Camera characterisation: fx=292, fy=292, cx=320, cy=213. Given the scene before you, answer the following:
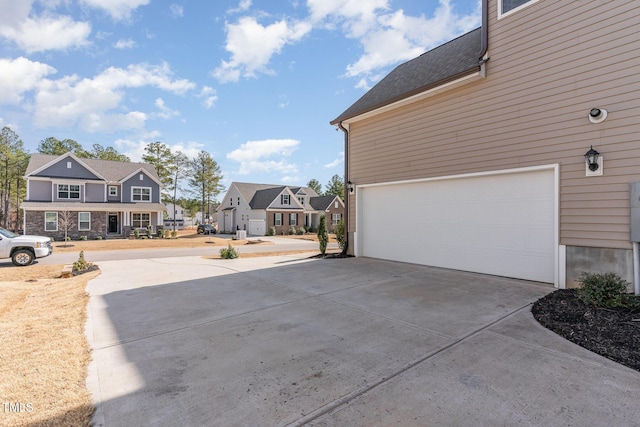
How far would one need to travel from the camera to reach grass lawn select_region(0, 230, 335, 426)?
2.17 meters

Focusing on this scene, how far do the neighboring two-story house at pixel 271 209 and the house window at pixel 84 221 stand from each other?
13.8m

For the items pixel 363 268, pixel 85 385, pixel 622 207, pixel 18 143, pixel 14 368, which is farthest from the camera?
pixel 18 143

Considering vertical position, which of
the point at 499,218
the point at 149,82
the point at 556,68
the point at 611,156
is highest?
the point at 149,82

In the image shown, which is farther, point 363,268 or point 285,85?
point 285,85

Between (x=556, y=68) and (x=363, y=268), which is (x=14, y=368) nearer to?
(x=363, y=268)

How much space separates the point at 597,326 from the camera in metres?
3.61

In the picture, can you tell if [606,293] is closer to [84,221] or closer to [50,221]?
[84,221]

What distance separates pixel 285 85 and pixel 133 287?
33.5ft

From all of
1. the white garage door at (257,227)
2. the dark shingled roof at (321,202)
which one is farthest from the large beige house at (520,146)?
the dark shingled roof at (321,202)

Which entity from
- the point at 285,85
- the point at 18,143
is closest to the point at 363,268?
the point at 285,85

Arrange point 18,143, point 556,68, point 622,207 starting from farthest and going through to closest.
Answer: point 18,143
point 556,68
point 622,207

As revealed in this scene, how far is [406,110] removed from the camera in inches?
339

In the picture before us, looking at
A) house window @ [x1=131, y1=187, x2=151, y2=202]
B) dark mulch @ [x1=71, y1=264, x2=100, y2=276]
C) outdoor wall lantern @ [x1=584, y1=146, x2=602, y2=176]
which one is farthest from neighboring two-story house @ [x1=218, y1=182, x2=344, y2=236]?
outdoor wall lantern @ [x1=584, y1=146, x2=602, y2=176]

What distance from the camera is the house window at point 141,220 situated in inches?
979
